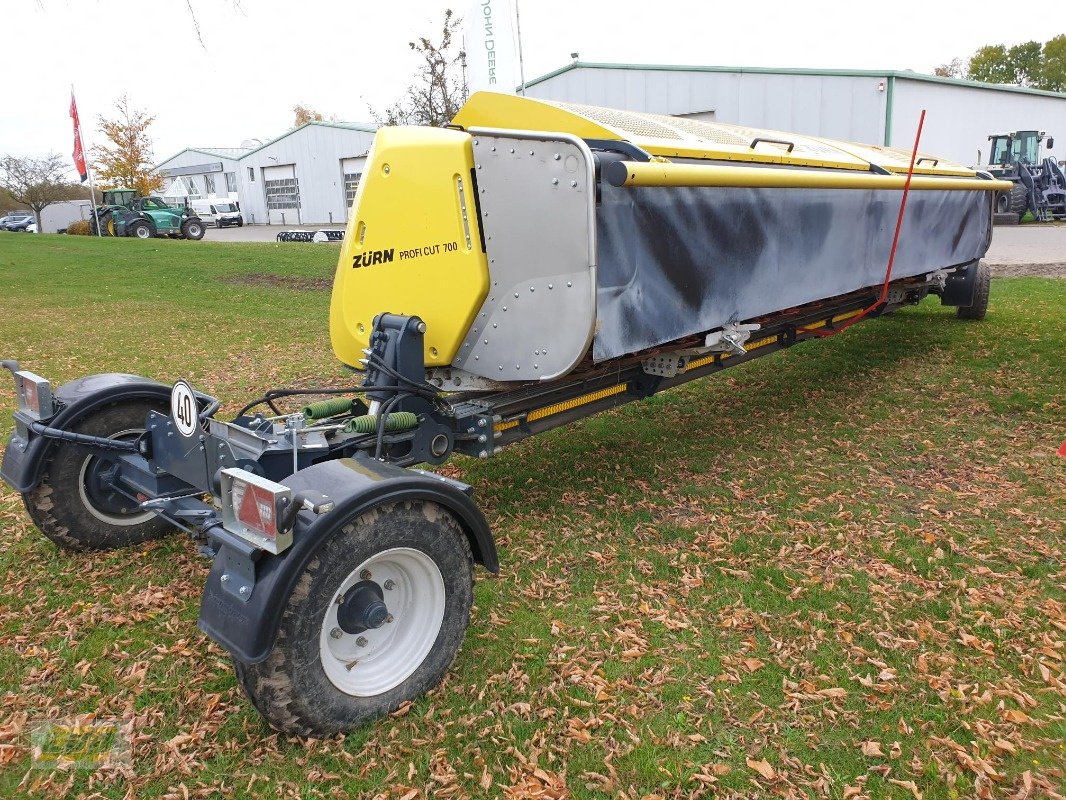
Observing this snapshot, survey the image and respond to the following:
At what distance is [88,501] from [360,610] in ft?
6.94

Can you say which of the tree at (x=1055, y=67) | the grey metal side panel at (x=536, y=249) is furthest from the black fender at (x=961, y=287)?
the tree at (x=1055, y=67)

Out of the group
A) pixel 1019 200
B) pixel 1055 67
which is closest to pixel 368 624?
pixel 1019 200

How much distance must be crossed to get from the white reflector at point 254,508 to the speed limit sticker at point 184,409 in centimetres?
82

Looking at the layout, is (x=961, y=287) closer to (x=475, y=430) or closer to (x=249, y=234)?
(x=475, y=430)

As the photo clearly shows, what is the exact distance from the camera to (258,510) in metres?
2.54

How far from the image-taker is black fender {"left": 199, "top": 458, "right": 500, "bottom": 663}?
8.23 ft

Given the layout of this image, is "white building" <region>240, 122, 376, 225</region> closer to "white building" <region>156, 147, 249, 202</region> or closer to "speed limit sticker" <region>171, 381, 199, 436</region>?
"white building" <region>156, 147, 249, 202</region>

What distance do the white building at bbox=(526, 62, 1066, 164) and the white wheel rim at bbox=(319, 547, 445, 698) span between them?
23530mm

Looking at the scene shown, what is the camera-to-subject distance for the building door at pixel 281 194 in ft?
149

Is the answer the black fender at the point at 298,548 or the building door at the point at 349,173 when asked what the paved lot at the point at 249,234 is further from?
the black fender at the point at 298,548

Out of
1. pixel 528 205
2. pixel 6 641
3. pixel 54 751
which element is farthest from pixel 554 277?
pixel 6 641

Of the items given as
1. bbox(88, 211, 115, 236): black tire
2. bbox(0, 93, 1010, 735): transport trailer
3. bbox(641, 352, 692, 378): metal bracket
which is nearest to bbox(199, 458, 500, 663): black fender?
bbox(0, 93, 1010, 735): transport trailer

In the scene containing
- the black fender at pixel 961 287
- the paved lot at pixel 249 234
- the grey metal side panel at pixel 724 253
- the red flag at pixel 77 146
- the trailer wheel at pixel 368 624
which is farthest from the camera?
the paved lot at pixel 249 234

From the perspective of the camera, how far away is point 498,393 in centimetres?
431
